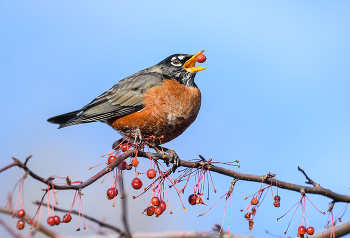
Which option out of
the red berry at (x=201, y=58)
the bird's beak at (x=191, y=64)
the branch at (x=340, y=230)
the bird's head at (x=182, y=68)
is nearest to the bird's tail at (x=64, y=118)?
the bird's head at (x=182, y=68)

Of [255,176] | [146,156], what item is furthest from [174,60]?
[255,176]

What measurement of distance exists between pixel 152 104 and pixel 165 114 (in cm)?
25

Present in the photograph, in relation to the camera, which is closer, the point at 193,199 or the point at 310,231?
the point at 310,231

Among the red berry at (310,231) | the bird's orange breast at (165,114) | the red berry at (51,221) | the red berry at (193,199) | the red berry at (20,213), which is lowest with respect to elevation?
the red berry at (310,231)

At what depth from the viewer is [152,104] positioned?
5.23 meters

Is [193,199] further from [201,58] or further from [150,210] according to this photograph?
[201,58]

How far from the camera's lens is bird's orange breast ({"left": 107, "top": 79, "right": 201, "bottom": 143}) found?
16.8 feet

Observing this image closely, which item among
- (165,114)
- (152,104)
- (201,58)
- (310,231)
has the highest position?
(201,58)

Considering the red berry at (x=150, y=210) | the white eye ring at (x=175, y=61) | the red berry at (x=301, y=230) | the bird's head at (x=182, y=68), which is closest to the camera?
the red berry at (x=301, y=230)

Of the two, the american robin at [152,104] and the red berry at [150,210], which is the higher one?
the american robin at [152,104]

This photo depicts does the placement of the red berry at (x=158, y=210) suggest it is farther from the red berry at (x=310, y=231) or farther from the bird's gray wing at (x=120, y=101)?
the bird's gray wing at (x=120, y=101)

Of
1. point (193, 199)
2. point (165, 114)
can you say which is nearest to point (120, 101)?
point (165, 114)

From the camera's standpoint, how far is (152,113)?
16.8 ft

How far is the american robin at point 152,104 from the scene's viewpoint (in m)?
5.16
